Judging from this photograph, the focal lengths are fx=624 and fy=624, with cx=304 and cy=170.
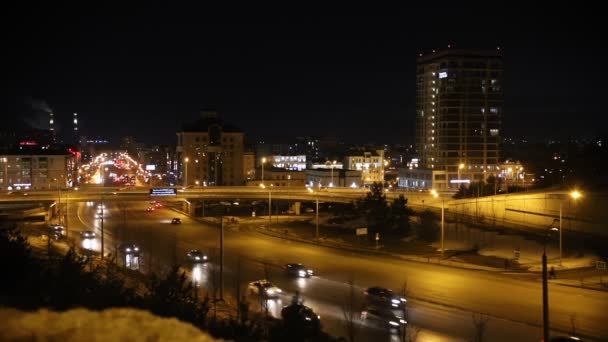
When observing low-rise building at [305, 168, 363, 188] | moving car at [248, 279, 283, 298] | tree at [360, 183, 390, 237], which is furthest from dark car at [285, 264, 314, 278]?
low-rise building at [305, 168, 363, 188]

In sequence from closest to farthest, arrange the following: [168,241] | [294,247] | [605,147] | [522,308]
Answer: [522,308] → [294,247] → [168,241] → [605,147]

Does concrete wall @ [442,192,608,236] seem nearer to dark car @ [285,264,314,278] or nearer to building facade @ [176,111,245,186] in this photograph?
dark car @ [285,264,314,278]

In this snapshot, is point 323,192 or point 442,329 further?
point 323,192

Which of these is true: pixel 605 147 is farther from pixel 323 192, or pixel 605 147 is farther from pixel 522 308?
pixel 522 308

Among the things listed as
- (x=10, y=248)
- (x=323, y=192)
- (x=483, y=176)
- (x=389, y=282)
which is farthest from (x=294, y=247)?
(x=483, y=176)

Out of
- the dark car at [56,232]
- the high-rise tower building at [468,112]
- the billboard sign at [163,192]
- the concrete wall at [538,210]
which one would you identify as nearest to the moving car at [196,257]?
the dark car at [56,232]

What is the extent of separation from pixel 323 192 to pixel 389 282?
27.4 meters

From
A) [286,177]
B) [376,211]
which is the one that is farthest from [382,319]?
[286,177]

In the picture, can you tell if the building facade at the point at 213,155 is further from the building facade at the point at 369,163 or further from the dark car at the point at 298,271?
the dark car at the point at 298,271

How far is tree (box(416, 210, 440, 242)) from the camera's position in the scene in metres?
41.8

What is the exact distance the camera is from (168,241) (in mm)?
39125

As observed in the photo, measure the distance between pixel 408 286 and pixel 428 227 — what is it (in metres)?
19.6

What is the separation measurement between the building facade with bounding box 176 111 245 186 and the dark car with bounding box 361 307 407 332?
76084 millimetres

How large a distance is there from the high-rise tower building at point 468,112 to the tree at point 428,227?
45.7m
